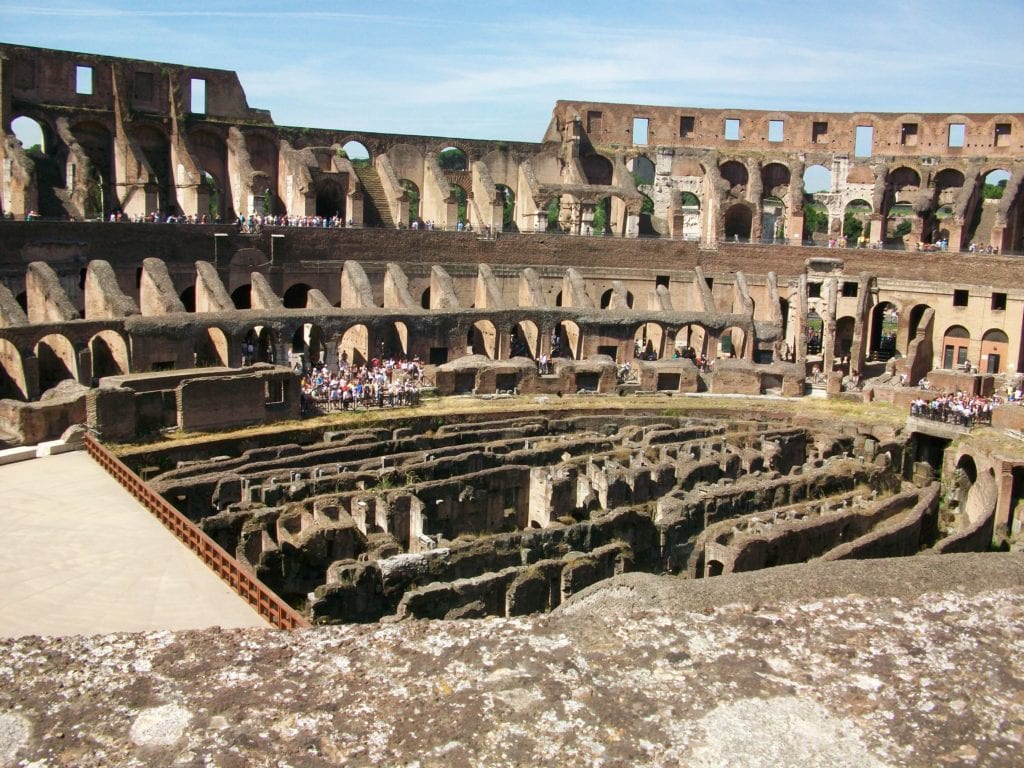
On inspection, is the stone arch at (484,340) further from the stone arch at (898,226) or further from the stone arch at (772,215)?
the stone arch at (898,226)

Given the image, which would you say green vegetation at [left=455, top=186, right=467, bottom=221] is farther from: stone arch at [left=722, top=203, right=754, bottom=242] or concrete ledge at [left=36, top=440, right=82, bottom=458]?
concrete ledge at [left=36, top=440, right=82, bottom=458]

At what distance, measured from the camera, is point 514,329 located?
126 ft

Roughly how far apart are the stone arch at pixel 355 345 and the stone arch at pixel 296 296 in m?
4.09

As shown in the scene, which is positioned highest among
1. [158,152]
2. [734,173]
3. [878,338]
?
[734,173]

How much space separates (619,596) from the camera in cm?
1094

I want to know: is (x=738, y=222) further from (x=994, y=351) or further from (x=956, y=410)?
(x=956, y=410)

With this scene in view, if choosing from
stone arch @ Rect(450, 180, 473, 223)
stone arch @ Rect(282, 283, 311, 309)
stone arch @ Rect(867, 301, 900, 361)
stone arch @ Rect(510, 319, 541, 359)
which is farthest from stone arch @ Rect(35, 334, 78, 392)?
stone arch @ Rect(867, 301, 900, 361)

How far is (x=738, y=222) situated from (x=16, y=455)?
33.5 metres

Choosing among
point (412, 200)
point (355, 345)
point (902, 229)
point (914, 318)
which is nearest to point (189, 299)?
point (355, 345)

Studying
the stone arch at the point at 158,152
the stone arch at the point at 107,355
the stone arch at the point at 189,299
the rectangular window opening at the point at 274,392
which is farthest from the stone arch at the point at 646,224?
the stone arch at the point at 107,355

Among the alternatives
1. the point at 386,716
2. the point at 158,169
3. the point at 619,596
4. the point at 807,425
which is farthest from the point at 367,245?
the point at 386,716

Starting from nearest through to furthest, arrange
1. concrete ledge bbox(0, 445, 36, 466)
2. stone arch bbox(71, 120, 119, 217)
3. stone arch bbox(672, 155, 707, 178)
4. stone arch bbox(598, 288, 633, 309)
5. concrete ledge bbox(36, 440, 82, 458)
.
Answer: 1. concrete ledge bbox(0, 445, 36, 466)
2. concrete ledge bbox(36, 440, 82, 458)
3. stone arch bbox(71, 120, 119, 217)
4. stone arch bbox(598, 288, 633, 309)
5. stone arch bbox(672, 155, 707, 178)

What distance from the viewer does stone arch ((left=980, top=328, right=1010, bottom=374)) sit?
1460 inches

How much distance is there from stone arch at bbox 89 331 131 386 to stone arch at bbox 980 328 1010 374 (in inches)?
1205
